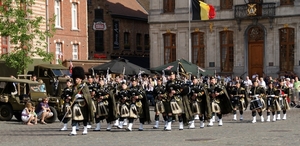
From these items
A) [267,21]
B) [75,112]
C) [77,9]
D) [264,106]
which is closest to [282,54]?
[267,21]

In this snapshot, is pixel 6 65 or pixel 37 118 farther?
pixel 6 65

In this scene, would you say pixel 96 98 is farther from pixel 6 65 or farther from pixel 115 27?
pixel 115 27

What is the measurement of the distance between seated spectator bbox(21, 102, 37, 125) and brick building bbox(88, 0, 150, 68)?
3934cm

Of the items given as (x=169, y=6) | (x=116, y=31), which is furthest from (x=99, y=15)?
(x=169, y=6)

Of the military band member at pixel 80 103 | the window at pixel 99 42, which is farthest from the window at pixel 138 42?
the military band member at pixel 80 103

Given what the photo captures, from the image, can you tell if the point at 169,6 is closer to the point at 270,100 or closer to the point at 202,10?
the point at 202,10

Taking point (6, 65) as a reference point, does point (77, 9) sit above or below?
above

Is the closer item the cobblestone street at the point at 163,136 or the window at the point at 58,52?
the cobblestone street at the point at 163,136

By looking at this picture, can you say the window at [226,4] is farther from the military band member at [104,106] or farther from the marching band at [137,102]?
the military band member at [104,106]

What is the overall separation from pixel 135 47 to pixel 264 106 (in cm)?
4332

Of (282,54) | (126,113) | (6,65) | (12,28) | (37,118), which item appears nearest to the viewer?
(126,113)

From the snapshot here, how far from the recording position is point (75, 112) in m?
22.7

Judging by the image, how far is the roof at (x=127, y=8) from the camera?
230 feet

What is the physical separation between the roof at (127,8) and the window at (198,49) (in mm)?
12852
